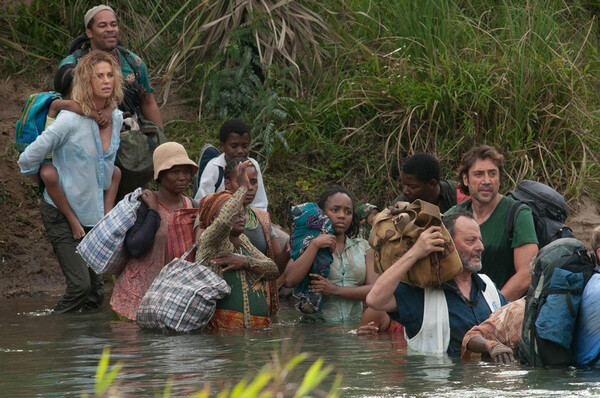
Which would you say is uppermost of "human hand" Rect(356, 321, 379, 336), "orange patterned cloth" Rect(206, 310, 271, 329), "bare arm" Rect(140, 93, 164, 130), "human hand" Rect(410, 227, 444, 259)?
"bare arm" Rect(140, 93, 164, 130)

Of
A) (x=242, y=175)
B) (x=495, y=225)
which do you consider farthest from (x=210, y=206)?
(x=495, y=225)

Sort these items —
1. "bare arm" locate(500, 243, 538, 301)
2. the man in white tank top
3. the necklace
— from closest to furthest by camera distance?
the man in white tank top, "bare arm" locate(500, 243, 538, 301), the necklace

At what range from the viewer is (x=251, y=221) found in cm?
871

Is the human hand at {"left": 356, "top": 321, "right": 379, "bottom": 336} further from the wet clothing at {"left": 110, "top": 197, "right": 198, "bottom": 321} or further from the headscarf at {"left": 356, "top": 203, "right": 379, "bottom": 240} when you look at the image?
the wet clothing at {"left": 110, "top": 197, "right": 198, "bottom": 321}

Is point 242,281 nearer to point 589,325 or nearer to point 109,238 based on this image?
point 109,238

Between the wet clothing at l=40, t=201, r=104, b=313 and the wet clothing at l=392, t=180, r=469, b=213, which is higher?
the wet clothing at l=392, t=180, r=469, b=213

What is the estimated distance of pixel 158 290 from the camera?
7.97 m

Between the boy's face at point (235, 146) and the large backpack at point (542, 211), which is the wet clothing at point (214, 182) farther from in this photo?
the large backpack at point (542, 211)

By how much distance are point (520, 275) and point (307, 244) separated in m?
1.87

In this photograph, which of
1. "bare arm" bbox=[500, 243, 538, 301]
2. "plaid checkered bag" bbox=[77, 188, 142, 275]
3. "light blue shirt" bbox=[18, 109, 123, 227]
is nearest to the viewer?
"bare arm" bbox=[500, 243, 538, 301]

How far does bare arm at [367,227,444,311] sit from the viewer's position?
20.1 feet

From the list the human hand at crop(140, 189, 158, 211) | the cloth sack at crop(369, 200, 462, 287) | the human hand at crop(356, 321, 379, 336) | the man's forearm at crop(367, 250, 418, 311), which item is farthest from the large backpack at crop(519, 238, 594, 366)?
the human hand at crop(140, 189, 158, 211)

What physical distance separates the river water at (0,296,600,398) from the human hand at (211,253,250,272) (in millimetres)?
544

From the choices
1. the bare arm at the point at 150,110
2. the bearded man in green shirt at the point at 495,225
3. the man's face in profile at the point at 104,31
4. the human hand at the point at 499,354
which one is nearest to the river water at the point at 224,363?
the human hand at the point at 499,354
